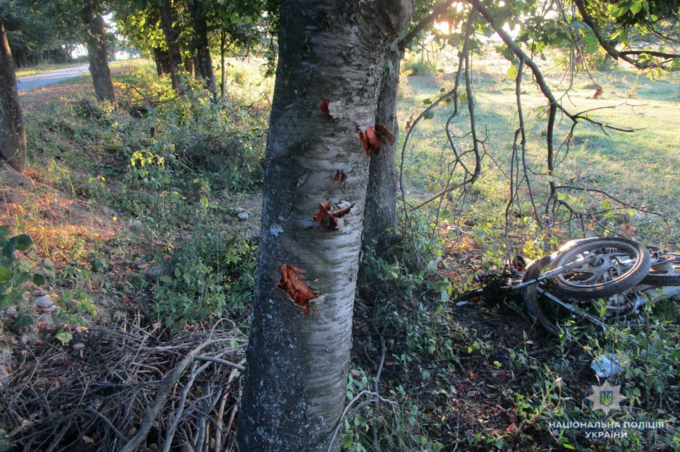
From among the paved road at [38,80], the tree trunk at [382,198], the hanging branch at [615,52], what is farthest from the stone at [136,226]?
the paved road at [38,80]

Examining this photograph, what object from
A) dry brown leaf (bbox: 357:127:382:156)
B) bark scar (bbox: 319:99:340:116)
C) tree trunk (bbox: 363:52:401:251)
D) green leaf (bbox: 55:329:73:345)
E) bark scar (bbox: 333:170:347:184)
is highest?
bark scar (bbox: 319:99:340:116)

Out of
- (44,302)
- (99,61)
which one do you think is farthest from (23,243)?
(99,61)

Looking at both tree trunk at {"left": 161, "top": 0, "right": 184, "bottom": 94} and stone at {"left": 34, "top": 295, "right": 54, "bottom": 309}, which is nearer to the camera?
stone at {"left": 34, "top": 295, "right": 54, "bottom": 309}

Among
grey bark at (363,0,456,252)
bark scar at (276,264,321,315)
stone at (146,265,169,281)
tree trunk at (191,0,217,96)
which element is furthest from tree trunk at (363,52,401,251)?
tree trunk at (191,0,217,96)

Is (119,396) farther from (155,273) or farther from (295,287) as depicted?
(155,273)

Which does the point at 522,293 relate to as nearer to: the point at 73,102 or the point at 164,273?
the point at 164,273

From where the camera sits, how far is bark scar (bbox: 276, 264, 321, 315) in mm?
1412

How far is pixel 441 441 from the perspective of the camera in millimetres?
2602

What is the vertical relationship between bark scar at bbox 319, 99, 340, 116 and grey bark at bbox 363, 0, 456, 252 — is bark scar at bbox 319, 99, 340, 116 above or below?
above

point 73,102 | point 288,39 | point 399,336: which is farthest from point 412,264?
point 73,102

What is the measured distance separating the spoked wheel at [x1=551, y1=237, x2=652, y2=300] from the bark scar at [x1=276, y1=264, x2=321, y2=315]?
3084 millimetres

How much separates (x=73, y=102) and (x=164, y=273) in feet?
29.0

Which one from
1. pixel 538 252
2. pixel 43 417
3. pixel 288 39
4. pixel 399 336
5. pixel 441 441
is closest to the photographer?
pixel 288 39

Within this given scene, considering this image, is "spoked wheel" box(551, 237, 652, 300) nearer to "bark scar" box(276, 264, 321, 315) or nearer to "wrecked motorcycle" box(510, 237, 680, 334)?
"wrecked motorcycle" box(510, 237, 680, 334)
